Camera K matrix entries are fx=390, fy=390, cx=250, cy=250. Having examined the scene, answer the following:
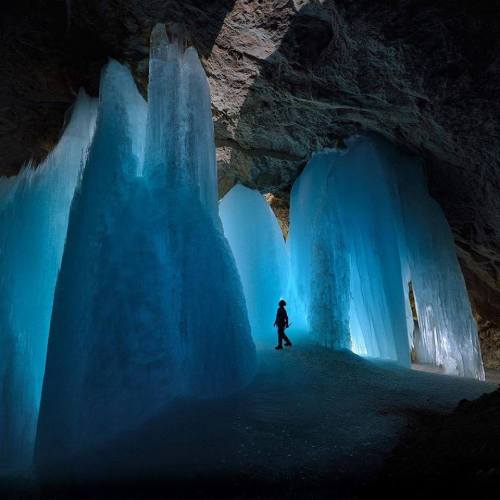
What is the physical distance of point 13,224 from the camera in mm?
7383

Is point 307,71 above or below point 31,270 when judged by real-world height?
above

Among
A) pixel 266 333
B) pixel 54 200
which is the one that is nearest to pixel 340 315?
pixel 266 333

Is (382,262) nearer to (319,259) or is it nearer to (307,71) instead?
(319,259)

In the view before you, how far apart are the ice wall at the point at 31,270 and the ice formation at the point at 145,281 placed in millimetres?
1148

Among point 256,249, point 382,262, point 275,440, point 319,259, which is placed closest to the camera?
point 275,440

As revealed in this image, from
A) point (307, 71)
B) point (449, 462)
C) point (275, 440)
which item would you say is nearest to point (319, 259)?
point (307, 71)

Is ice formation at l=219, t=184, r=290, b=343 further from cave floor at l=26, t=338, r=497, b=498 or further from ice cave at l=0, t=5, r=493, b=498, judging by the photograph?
cave floor at l=26, t=338, r=497, b=498

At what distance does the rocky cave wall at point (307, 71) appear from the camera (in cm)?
539

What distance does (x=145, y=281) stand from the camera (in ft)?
14.9

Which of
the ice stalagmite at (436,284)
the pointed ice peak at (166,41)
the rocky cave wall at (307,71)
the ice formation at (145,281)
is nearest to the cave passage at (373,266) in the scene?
the ice stalagmite at (436,284)

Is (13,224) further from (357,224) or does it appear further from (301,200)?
(357,224)

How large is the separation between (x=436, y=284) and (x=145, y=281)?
5.75 metres

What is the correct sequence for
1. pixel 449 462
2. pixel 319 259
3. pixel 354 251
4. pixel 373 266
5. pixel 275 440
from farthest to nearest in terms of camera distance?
pixel 354 251 < pixel 319 259 < pixel 373 266 < pixel 275 440 < pixel 449 462

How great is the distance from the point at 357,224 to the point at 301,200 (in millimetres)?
1610
